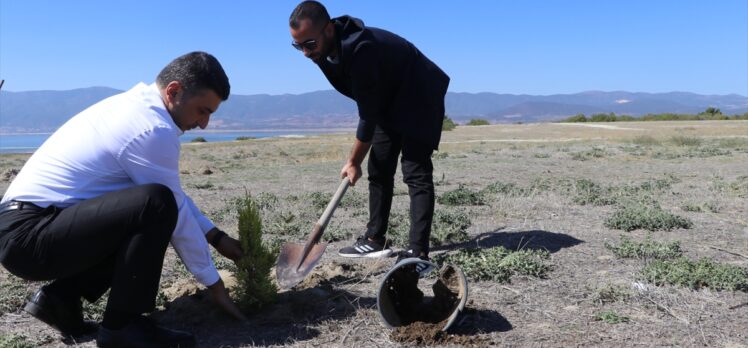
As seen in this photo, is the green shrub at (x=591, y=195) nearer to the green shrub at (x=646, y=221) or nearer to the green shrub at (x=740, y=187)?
the green shrub at (x=646, y=221)

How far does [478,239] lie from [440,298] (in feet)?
7.09

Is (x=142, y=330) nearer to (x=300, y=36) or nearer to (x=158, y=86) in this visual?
(x=158, y=86)

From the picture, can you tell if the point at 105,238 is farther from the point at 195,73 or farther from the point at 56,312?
the point at 195,73

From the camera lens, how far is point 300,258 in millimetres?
3803

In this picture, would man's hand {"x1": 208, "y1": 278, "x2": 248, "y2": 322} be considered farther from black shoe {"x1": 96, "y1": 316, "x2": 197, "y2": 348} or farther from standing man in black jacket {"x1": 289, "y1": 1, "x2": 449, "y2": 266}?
standing man in black jacket {"x1": 289, "y1": 1, "x2": 449, "y2": 266}

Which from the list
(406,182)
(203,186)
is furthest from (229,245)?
(203,186)

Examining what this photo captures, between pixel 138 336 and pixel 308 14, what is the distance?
2.24m

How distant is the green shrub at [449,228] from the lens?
549cm

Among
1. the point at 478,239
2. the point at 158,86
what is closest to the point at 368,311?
the point at 158,86

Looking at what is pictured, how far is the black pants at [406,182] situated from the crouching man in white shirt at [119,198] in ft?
5.75

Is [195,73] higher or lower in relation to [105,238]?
higher

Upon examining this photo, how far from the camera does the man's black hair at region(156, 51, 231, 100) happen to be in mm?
2965

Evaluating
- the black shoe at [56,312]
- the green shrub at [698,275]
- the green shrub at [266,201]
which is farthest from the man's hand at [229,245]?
the green shrub at [266,201]

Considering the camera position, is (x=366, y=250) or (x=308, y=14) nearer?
(x=308, y=14)
